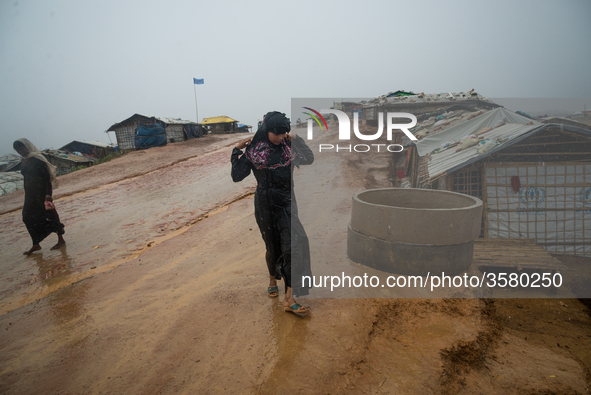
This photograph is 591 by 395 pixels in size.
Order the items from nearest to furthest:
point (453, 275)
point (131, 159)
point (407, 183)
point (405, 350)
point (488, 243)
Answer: point (405, 350)
point (453, 275)
point (488, 243)
point (407, 183)
point (131, 159)

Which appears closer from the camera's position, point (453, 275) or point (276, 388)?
point (276, 388)

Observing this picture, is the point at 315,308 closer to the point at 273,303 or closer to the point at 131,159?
the point at 273,303

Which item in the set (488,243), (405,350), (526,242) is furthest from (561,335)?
(526,242)

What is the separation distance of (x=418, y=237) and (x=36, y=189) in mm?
5900

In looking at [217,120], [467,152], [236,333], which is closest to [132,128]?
[217,120]

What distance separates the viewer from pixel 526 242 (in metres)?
6.09

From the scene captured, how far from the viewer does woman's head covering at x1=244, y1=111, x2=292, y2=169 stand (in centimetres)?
281

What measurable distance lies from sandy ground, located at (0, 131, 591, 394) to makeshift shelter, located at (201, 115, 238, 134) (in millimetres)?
27836

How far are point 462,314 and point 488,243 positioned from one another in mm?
3555

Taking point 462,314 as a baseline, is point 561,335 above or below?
below

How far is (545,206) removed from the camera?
21.3 feet

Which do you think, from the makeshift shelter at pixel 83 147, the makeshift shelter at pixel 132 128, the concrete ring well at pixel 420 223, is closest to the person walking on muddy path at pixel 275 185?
the concrete ring well at pixel 420 223

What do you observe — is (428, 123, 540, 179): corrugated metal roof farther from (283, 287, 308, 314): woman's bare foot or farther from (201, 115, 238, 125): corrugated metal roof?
(201, 115, 238, 125): corrugated metal roof

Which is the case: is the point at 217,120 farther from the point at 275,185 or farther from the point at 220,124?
the point at 275,185
